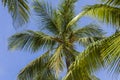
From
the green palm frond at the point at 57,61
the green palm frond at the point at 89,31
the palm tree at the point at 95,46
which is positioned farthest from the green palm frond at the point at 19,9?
the green palm frond at the point at 89,31

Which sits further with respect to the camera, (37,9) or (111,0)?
(37,9)

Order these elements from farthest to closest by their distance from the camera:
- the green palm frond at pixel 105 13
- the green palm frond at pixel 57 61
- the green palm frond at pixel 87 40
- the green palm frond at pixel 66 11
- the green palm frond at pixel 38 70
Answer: the green palm frond at pixel 66 11 < the green palm frond at pixel 87 40 < the green palm frond at pixel 38 70 < the green palm frond at pixel 57 61 < the green palm frond at pixel 105 13

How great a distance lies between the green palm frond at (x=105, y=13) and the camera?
37.9ft

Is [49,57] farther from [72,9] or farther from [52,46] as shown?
[72,9]

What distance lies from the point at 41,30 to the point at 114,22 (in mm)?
6425

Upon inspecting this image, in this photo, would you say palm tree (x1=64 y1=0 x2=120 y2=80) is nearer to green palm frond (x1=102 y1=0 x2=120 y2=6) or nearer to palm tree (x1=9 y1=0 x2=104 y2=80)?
green palm frond (x1=102 y1=0 x2=120 y2=6)

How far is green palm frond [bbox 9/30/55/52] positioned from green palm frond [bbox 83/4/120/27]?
5.96 meters

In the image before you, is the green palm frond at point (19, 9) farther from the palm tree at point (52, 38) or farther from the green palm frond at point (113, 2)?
the palm tree at point (52, 38)

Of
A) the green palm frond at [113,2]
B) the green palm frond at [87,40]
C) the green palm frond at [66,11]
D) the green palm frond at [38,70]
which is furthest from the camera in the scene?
the green palm frond at [66,11]

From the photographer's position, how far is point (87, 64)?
37.8ft

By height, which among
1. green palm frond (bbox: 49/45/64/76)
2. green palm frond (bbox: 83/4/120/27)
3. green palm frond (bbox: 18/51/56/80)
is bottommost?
green palm frond (bbox: 18/51/56/80)

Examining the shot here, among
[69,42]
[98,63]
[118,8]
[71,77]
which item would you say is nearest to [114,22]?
[118,8]

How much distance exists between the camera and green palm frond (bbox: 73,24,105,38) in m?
17.6

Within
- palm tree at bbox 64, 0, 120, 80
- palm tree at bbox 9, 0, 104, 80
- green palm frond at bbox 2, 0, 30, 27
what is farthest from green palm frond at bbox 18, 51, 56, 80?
green palm frond at bbox 2, 0, 30, 27
